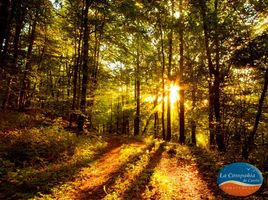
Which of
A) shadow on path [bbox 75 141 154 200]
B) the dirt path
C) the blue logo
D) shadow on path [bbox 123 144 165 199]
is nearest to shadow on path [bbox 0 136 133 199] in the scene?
the dirt path

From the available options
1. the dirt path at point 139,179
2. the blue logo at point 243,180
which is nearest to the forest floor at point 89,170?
the dirt path at point 139,179

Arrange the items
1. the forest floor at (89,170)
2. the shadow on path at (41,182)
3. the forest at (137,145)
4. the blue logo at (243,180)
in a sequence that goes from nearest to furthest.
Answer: the blue logo at (243,180)
the shadow on path at (41,182)
the forest floor at (89,170)
the forest at (137,145)

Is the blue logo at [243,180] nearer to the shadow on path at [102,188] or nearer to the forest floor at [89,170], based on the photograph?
the forest floor at [89,170]

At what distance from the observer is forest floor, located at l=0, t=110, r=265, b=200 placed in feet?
28.7

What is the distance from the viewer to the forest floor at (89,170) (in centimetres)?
874

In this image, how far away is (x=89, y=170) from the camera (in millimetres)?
11352

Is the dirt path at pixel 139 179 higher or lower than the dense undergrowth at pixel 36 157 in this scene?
lower

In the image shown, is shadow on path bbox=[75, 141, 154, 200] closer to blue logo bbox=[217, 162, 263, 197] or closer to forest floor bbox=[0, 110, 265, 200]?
forest floor bbox=[0, 110, 265, 200]

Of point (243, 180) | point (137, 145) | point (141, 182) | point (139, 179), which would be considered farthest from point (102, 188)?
point (137, 145)

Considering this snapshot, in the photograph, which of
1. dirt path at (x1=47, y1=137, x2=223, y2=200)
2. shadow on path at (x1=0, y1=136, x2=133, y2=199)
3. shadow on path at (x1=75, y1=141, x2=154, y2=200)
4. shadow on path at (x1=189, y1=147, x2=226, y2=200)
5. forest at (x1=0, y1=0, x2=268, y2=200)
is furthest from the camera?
shadow on path at (x1=189, y1=147, x2=226, y2=200)

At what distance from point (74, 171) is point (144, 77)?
897 inches

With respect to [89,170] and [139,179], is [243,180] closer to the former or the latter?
[139,179]

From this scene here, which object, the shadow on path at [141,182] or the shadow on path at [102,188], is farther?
the shadow on path at [141,182]

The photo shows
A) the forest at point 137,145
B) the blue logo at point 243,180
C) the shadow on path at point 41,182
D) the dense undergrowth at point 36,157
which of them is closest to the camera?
the blue logo at point 243,180
